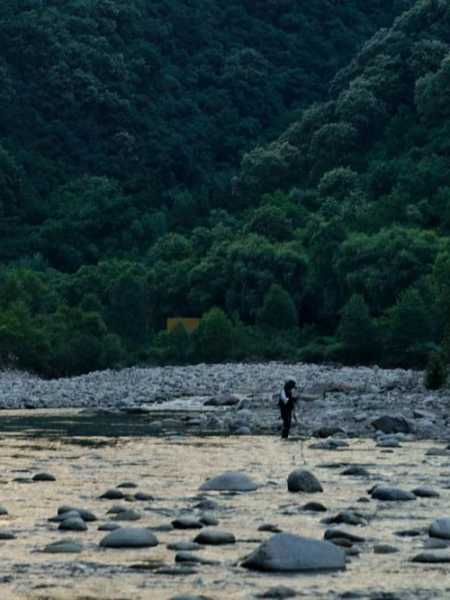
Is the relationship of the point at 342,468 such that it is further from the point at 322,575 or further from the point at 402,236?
the point at 402,236

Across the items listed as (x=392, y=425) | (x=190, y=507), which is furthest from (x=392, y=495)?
(x=392, y=425)

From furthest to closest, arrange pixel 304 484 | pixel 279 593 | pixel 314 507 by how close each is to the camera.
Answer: pixel 304 484, pixel 314 507, pixel 279 593

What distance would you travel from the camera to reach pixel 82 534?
13438 millimetres

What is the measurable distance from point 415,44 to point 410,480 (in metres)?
120

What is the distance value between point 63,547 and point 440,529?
3107mm

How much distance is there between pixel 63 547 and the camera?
40.8ft

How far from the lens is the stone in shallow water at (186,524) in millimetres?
13820

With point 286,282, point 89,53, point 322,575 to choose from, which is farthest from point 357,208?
point 322,575

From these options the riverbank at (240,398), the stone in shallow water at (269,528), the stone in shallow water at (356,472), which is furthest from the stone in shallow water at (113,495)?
the riverbank at (240,398)

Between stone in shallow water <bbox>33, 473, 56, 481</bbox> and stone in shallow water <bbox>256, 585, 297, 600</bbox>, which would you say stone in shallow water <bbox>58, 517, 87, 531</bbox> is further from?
stone in shallow water <bbox>33, 473, 56, 481</bbox>

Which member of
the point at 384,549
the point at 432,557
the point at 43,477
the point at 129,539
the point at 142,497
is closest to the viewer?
the point at 432,557

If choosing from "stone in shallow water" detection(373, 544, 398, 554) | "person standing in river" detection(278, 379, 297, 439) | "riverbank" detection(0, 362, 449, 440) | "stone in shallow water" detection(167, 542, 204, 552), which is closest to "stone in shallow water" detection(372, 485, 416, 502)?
"stone in shallow water" detection(373, 544, 398, 554)

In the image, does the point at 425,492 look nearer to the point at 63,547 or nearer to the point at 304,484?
the point at 304,484

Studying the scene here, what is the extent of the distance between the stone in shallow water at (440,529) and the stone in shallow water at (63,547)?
2911mm
